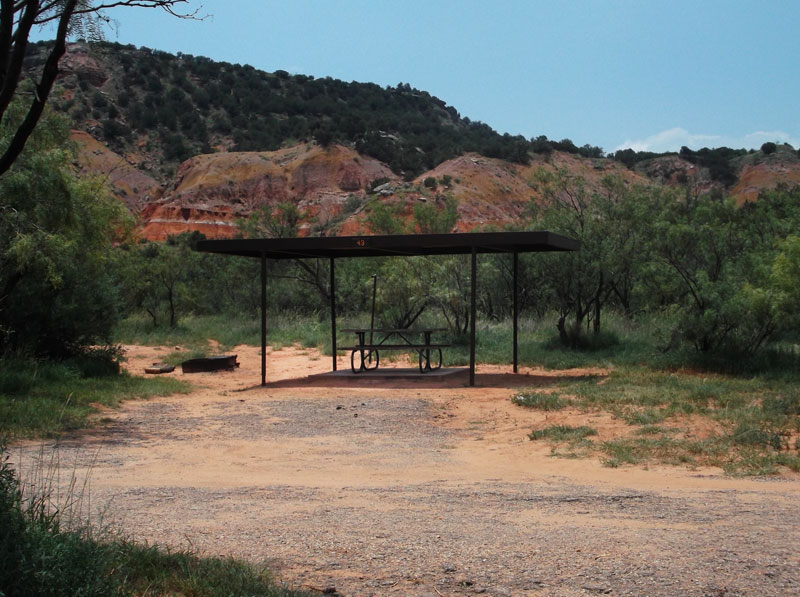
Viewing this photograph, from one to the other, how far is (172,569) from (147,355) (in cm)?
1738

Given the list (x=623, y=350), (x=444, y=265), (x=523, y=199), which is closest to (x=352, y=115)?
(x=523, y=199)

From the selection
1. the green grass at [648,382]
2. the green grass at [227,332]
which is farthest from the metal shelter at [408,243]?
the green grass at [227,332]

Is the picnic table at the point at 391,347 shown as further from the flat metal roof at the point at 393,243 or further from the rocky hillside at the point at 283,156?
the rocky hillside at the point at 283,156

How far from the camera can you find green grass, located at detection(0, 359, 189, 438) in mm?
9953

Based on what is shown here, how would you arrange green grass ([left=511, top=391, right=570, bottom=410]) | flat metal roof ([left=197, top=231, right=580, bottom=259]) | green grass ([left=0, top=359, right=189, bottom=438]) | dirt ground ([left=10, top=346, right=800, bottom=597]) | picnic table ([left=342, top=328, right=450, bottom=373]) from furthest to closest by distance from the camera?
picnic table ([left=342, top=328, right=450, bottom=373]), flat metal roof ([left=197, top=231, right=580, bottom=259]), green grass ([left=511, top=391, right=570, bottom=410]), green grass ([left=0, top=359, right=189, bottom=438]), dirt ground ([left=10, top=346, right=800, bottom=597])

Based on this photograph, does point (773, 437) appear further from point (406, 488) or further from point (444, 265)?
point (444, 265)

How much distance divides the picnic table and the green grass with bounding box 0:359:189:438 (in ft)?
11.3

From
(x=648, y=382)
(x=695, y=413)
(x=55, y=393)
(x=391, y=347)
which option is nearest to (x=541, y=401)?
(x=695, y=413)

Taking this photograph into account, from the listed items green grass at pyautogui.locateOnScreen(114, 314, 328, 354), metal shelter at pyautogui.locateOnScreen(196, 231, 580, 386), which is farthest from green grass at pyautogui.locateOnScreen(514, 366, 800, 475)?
green grass at pyautogui.locateOnScreen(114, 314, 328, 354)

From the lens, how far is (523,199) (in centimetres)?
5678

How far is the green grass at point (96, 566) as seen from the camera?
11.3 feet

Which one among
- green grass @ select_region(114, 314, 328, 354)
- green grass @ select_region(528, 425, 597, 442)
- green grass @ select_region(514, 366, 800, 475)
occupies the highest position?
green grass @ select_region(514, 366, 800, 475)

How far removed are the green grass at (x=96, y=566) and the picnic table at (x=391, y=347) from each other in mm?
11049

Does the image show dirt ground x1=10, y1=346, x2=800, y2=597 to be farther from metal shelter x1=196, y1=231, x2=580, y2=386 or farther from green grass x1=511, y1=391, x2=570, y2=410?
metal shelter x1=196, y1=231, x2=580, y2=386
